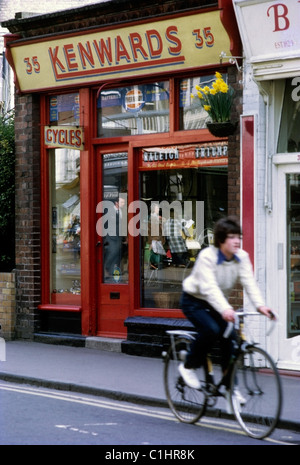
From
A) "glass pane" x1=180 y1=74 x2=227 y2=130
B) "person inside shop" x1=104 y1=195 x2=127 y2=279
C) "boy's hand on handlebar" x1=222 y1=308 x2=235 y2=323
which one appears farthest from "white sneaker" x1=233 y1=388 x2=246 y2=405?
"person inside shop" x1=104 y1=195 x2=127 y2=279

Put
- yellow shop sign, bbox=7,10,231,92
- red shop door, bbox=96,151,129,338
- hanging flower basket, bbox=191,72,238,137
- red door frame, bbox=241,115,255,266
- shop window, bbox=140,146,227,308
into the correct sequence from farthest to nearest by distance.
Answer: red shop door, bbox=96,151,129,338 < shop window, bbox=140,146,227,308 < yellow shop sign, bbox=7,10,231,92 < hanging flower basket, bbox=191,72,238,137 < red door frame, bbox=241,115,255,266

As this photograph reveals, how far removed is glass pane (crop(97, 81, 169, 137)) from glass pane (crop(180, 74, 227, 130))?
256mm

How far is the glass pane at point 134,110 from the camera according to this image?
480 inches

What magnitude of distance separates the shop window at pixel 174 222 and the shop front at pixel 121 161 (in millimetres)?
16

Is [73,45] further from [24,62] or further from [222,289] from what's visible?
[222,289]

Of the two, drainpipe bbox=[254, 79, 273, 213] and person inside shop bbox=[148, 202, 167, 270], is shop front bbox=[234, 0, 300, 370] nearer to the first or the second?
drainpipe bbox=[254, 79, 273, 213]

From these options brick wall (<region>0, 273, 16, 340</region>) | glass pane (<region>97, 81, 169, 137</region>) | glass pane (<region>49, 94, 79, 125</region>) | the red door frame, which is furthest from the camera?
brick wall (<region>0, 273, 16, 340</region>)

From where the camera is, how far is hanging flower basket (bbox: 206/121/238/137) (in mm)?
10930

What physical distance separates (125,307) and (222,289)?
17.1ft

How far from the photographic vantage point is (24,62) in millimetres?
13367

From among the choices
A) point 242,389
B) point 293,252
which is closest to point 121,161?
point 293,252

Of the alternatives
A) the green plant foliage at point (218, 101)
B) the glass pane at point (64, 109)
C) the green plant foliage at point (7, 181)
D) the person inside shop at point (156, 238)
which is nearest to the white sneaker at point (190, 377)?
the green plant foliage at point (218, 101)

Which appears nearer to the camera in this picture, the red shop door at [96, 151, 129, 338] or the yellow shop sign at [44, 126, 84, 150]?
the yellow shop sign at [44, 126, 84, 150]

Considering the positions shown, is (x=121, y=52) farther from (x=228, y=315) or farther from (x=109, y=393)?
(x=228, y=315)
